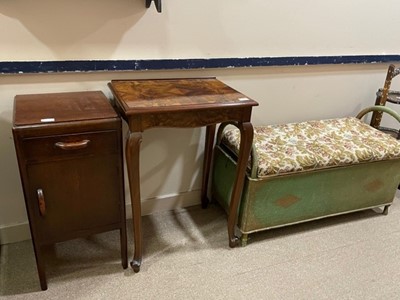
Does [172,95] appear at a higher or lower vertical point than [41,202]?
higher

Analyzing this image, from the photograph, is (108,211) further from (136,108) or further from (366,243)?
(366,243)

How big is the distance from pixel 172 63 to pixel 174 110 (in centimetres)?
47

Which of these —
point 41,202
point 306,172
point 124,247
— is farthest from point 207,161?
point 41,202

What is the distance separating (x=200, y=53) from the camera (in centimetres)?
174

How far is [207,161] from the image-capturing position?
1959mm

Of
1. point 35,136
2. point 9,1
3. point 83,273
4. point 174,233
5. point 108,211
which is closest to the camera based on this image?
point 35,136

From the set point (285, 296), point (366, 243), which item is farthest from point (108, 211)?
point (366, 243)

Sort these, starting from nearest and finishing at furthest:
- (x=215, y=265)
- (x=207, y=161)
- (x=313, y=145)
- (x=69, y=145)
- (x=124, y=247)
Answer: (x=69, y=145)
(x=124, y=247)
(x=215, y=265)
(x=313, y=145)
(x=207, y=161)

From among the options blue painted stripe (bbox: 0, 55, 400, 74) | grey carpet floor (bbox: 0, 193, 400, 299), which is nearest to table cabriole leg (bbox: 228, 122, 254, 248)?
grey carpet floor (bbox: 0, 193, 400, 299)

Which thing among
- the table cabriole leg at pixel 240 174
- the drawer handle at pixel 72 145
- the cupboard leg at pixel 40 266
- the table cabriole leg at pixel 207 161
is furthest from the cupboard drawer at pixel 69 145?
the table cabriole leg at pixel 207 161

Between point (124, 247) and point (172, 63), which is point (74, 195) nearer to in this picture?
point (124, 247)

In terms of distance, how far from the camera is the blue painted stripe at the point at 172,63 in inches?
57.1

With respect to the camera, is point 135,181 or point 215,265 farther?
point 215,265

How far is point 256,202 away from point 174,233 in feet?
1.64
